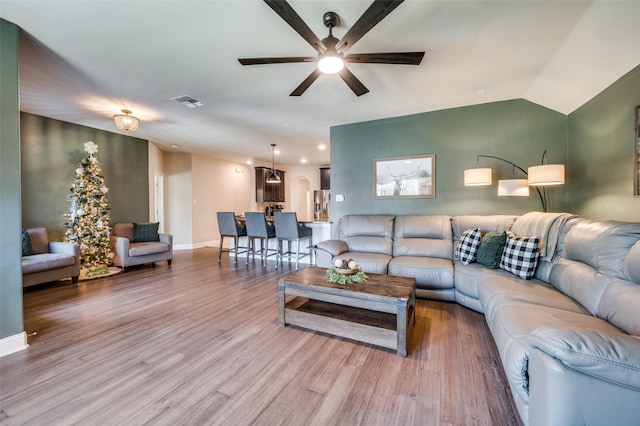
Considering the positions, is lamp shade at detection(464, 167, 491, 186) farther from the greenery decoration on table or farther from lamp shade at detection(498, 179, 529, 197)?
the greenery decoration on table

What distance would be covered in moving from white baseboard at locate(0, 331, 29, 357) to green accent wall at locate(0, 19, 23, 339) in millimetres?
31

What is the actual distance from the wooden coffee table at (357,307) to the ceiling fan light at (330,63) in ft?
5.86

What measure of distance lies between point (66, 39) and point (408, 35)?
9.79 feet

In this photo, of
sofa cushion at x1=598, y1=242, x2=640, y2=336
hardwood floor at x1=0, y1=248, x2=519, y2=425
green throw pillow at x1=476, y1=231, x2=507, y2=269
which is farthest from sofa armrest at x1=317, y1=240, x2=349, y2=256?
sofa cushion at x1=598, y1=242, x2=640, y2=336

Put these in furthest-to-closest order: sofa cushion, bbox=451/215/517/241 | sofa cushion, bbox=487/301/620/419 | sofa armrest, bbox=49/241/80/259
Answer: sofa armrest, bbox=49/241/80/259
sofa cushion, bbox=451/215/517/241
sofa cushion, bbox=487/301/620/419

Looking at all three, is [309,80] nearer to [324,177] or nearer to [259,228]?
[259,228]

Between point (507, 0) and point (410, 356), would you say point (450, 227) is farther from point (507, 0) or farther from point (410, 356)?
point (507, 0)

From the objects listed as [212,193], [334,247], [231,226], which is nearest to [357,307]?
[334,247]

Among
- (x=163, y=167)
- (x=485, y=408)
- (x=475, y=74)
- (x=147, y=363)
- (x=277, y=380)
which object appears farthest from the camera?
(x=163, y=167)

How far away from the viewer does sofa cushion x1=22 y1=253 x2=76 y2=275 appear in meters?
3.30

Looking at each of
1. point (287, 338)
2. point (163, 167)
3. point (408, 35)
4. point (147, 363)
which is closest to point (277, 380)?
point (287, 338)

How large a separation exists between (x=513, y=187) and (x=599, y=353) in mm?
3042

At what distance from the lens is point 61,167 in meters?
4.46

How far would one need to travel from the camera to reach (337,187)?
189 inches
